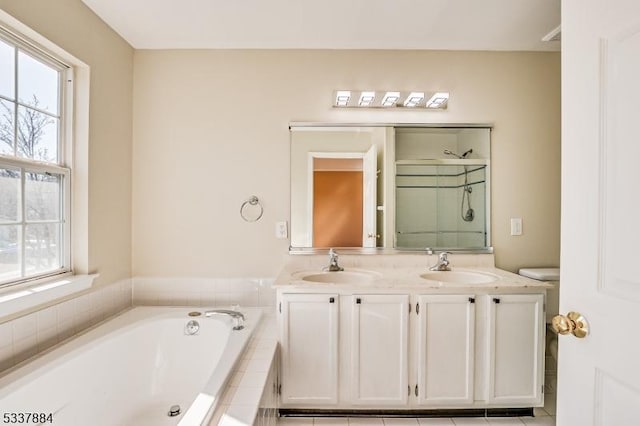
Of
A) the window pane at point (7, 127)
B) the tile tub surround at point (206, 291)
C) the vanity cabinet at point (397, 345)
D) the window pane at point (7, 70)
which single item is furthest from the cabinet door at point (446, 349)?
the window pane at point (7, 70)

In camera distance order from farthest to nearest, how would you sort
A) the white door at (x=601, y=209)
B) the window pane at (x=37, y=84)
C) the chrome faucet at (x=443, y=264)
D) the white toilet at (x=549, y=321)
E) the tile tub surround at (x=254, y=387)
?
the chrome faucet at (x=443, y=264), the white toilet at (x=549, y=321), the window pane at (x=37, y=84), the tile tub surround at (x=254, y=387), the white door at (x=601, y=209)

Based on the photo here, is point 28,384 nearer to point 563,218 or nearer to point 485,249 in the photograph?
point 563,218

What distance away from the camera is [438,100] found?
2.32m

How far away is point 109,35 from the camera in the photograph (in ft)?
6.89

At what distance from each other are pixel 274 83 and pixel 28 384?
82.9 inches

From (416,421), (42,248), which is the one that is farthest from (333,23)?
(416,421)

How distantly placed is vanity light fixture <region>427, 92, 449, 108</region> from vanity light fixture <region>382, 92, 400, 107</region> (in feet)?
0.78

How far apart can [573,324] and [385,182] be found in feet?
5.21

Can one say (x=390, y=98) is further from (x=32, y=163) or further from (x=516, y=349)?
(x=32, y=163)

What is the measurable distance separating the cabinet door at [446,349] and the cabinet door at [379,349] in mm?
103

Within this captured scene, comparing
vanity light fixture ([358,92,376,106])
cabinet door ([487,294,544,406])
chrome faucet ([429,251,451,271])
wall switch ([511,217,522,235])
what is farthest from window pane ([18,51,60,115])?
wall switch ([511,217,522,235])

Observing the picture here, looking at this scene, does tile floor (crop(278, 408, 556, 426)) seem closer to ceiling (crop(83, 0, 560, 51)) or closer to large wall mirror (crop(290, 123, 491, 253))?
large wall mirror (crop(290, 123, 491, 253))

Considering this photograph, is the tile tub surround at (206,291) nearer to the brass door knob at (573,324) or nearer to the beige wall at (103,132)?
the beige wall at (103,132)

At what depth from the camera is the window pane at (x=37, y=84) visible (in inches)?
62.6
